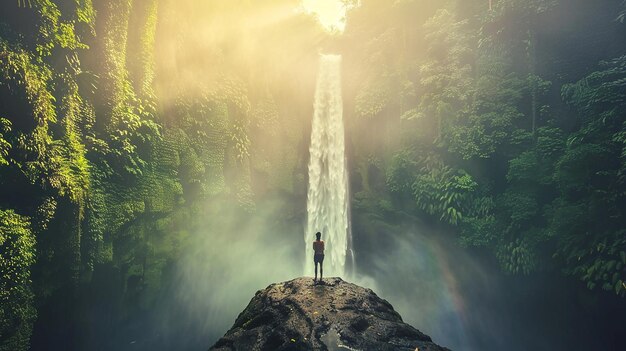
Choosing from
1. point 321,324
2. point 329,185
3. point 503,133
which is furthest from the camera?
point 329,185

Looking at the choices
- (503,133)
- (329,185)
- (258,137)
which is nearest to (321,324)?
(503,133)

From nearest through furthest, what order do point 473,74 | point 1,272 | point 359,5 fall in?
point 1,272 < point 473,74 < point 359,5

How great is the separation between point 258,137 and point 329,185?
5.24 meters

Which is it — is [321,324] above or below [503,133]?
below

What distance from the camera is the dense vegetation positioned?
9.44m

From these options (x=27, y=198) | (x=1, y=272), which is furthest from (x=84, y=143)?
(x=1, y=272)

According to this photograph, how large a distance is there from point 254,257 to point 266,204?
3155 mm

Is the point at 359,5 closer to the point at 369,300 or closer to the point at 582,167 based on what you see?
the point at 582,167

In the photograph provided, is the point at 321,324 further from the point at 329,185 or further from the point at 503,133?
the point at 329,185

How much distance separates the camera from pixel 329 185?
1883 centimetres

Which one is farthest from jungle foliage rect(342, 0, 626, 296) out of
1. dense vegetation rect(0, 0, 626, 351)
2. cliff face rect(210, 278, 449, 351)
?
cliff face rect(210, 278, 449, 351)

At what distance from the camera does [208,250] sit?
51.6 feet

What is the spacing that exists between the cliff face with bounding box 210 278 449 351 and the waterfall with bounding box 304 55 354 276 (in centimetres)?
1054

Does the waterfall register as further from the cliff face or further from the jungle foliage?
the cliff face
